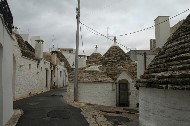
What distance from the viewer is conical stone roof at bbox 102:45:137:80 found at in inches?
949

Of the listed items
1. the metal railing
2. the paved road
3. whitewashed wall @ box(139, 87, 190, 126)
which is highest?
the metal railing

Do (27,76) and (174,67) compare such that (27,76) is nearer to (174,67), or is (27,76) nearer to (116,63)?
(116,63)

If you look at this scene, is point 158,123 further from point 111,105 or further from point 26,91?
point 26,91

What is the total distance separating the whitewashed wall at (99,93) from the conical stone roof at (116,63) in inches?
39.2

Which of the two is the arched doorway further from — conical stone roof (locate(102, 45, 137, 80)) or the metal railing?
the metal railing

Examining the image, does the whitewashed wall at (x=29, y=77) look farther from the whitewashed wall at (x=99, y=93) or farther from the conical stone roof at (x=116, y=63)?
the conical stone roof at (x=116, y=63)

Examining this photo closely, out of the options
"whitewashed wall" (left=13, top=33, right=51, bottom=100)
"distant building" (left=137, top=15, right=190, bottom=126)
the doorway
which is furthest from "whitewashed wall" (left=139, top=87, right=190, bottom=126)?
"whitewashed wall" (left=13, top=33, right=51, bottom=100)

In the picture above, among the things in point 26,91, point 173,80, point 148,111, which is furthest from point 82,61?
point 173,80

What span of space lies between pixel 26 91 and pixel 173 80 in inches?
729

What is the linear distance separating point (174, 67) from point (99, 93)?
14.8 meters

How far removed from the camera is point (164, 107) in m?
8.85

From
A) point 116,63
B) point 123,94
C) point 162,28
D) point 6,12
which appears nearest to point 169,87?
point 6,12

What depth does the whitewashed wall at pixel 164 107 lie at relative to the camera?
25.9 feet

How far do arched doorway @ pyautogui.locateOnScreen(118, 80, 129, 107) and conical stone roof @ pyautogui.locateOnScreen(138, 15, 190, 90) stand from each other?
12.5m
